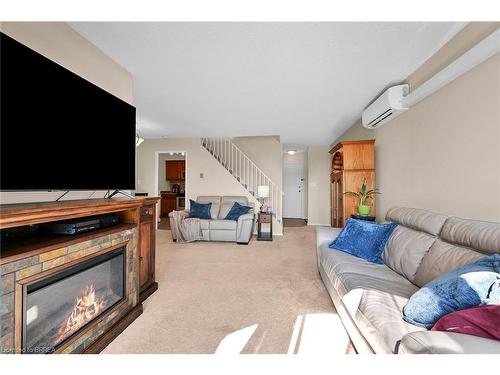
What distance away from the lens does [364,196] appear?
3.20 metres

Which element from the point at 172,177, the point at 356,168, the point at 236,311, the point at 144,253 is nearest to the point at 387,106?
the point at 356,168

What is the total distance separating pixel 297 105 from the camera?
133 inches

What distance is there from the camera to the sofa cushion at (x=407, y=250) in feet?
5.32

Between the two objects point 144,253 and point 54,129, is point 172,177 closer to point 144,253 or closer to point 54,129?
point 144,253

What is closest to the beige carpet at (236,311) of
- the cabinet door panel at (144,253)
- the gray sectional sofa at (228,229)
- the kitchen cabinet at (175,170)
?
the cabinet door panel at (144,253)

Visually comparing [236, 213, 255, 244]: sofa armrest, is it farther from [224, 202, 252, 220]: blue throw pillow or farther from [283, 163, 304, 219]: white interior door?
[283, 163, 304, 219]: white interior door

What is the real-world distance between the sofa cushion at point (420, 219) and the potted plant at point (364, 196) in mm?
772

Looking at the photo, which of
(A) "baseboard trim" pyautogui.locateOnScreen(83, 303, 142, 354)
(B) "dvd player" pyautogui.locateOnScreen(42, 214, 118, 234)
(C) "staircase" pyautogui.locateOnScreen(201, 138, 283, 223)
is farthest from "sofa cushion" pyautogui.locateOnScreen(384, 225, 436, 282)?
(C) "staircase" pyautogui.locateOnScreen(201, 138, 283, 223)

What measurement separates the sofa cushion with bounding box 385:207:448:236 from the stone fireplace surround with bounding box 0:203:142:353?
2.40 m

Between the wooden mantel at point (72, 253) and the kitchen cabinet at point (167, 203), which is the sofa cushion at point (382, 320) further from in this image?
the kitchen cabinet at point (167, 203)

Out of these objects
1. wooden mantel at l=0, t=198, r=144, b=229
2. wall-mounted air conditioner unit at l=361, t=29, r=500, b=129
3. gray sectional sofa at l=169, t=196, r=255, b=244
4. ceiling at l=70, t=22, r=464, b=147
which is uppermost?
ceiling at l=70, t=22, r=464, b=147

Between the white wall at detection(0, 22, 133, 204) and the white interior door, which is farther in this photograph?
the white interior door

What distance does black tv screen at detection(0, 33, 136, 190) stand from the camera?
1.09 meters
